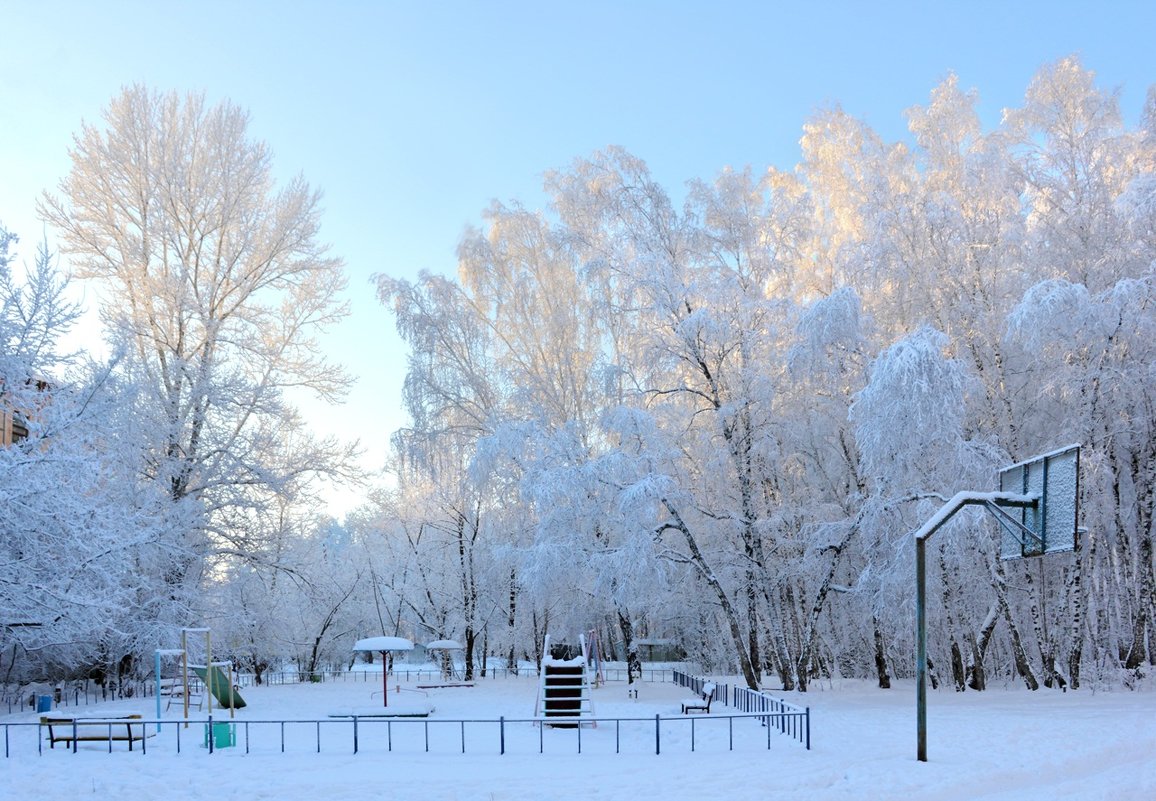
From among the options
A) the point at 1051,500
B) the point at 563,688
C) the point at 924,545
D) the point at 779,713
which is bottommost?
the point at 563,688

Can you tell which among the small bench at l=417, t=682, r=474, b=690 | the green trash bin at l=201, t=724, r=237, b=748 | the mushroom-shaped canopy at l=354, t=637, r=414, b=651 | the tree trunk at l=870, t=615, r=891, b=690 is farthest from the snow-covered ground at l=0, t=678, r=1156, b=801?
the small bench at l=417, t=682, r=474, b=690

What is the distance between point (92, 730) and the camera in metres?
16.3

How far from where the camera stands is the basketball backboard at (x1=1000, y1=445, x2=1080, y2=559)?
1226cm

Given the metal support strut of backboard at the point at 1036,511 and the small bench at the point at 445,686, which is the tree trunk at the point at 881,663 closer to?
the metal support strut of backboard at the point at 1036,511

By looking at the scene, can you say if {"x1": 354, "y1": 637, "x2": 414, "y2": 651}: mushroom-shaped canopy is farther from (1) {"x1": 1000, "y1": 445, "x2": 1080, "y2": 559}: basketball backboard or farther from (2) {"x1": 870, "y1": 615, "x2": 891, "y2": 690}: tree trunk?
(1) {"x1": 1000, "y1": 445, "x2": 1080, "y2": 559}: basketball backboard

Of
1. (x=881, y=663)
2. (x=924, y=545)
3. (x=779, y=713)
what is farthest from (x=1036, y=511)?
(x=881, y=663)

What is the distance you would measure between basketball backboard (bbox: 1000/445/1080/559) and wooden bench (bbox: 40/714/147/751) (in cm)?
1374

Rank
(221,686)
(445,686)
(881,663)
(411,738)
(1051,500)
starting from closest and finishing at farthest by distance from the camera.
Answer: (1051,500) < (411,738) < (221,686) < (881,663) < (445,686)

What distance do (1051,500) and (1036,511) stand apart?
1.36ft

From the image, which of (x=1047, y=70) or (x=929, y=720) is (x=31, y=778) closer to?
(x=929, y=720)

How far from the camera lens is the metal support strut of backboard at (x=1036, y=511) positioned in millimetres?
12375

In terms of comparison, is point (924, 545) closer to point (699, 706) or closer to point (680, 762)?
point (680, 762)

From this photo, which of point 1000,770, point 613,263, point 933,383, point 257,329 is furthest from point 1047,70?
point 257,329

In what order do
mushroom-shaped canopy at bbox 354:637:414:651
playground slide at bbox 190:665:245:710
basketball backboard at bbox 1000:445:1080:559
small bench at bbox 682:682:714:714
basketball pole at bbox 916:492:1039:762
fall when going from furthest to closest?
mushroom-shaped canopy at bbox 354:637:414:651, playground slide at bbox 190:665:245:710, small bench at bbox 682:682:714:714, basketball pole at bbox 916:492:1039:762, basketball backboard at bbox 1000:445:1080:559
